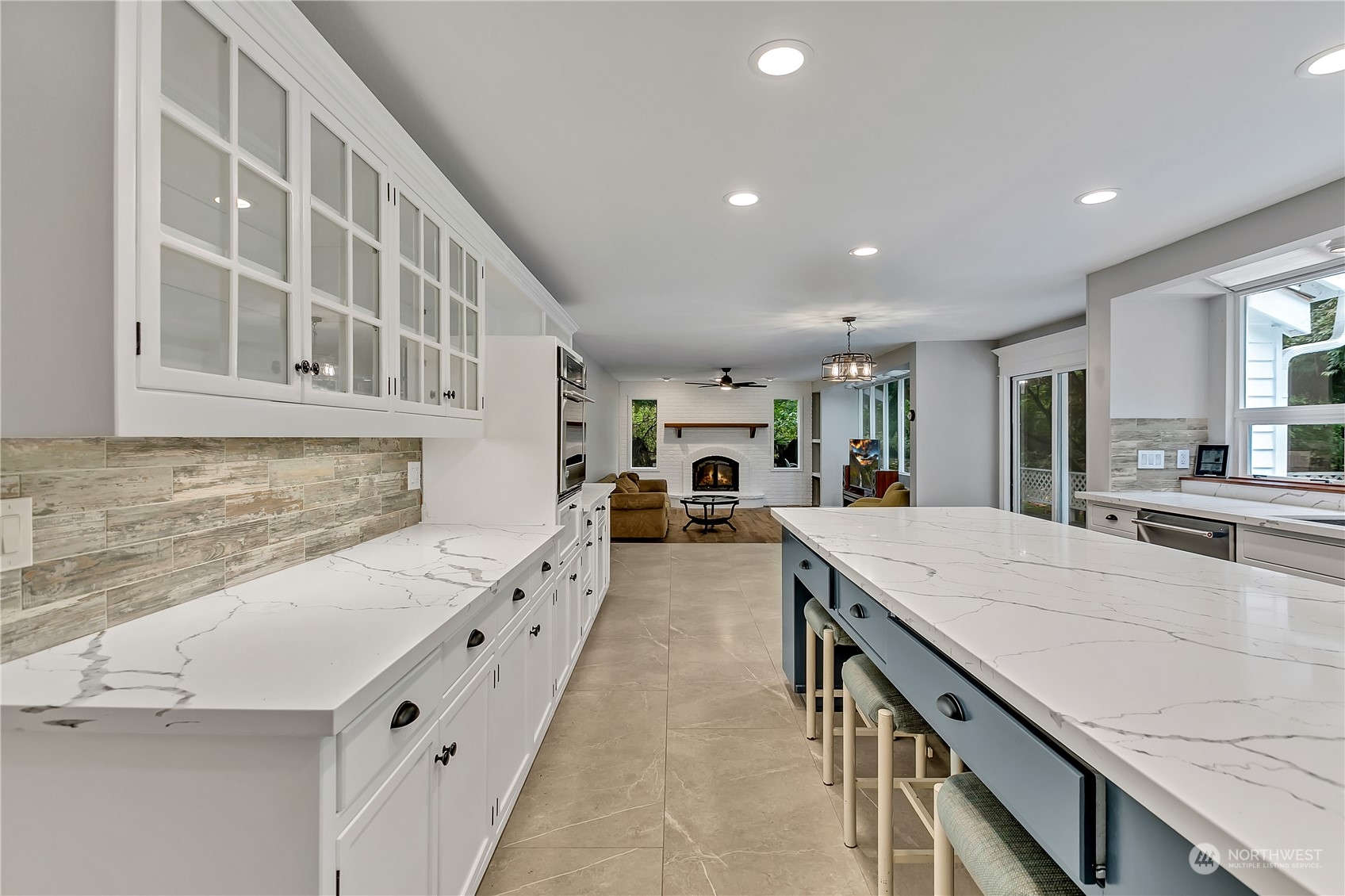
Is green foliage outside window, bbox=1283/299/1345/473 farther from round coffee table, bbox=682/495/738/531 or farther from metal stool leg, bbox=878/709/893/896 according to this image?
round coffee table, bbox=682/495/738/531

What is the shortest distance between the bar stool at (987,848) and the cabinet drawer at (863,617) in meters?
0.42

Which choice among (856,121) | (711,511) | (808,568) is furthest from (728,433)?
(856,121)

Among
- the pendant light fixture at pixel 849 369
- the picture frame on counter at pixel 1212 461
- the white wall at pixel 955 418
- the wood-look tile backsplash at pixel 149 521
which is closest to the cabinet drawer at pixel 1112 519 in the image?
the picture frame on counter at pixel 1212 461

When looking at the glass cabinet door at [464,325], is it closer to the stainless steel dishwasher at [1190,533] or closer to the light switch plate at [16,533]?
the light switch plate at [16,533]

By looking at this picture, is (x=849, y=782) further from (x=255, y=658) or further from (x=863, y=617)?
(x=255, y=658)

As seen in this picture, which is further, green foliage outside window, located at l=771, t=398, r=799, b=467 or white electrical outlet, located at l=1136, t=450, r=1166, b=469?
green foliage outside window, located at l=771, t=398, r=799, b=467

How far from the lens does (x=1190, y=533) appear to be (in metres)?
2.98

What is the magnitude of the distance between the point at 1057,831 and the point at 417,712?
1.15 meters

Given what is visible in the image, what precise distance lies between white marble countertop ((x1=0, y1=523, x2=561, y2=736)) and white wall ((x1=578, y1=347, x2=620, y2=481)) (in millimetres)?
5402

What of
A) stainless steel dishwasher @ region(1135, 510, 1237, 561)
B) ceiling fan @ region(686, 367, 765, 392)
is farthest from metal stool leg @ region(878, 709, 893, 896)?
ceiling fan @ region(686, 367, 765, 392)

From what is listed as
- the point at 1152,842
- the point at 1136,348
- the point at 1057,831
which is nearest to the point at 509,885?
the point at 1057,831

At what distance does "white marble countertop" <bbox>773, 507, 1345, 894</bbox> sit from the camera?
593mm

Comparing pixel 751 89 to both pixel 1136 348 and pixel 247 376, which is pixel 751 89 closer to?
pixel 247 376

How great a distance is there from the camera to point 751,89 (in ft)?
5.93
